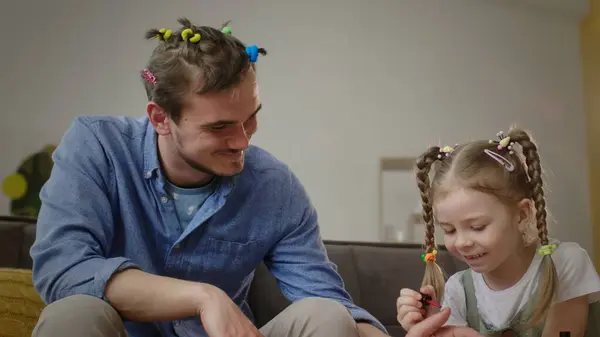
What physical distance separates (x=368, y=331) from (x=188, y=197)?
1.36 ft

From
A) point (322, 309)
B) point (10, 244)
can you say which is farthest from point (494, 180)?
point (10, 244)

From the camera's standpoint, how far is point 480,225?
4.03 ft

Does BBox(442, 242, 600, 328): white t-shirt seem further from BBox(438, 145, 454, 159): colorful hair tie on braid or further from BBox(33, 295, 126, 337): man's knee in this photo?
BBox(33, 295, 126, 337): man's knee

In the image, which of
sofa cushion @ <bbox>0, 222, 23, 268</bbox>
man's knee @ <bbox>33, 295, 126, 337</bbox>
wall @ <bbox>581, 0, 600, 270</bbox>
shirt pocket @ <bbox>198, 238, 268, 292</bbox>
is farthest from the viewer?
wall @ <bbox>581, 0, 600, 270</bbox>

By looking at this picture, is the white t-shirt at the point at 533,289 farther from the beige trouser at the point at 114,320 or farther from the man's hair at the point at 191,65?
the man's hair at the point at 191,65

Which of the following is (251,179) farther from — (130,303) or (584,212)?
(584,212)

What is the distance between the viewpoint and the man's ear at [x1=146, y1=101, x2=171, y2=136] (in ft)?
3.96

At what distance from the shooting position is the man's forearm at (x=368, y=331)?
1098mm

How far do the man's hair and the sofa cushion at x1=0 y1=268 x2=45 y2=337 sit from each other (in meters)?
0.50

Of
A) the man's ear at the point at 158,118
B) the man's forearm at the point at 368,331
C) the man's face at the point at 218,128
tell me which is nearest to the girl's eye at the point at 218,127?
the man's face at the point at 218,128

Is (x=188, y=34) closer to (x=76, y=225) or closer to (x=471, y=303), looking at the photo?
(x=76, y=225)

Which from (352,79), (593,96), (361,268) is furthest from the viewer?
(352,79)

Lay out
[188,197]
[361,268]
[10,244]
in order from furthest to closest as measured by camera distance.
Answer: [361,268] → [10,244] → [188,197]

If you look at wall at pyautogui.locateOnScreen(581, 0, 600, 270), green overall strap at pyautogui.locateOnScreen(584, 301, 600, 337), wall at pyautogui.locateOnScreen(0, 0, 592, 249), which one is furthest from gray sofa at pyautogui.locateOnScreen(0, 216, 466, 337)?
wall at pyautogui.locateOnScreen(581, 0, 600, 270)
